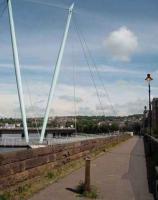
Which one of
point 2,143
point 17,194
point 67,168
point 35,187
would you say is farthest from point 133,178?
point 2,143

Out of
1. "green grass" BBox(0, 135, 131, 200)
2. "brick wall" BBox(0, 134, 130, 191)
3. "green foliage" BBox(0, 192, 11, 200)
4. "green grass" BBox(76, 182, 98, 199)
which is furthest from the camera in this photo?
"green grass" BBox(76, 182, 98, 199)

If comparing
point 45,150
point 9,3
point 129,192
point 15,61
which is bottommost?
point 129,192

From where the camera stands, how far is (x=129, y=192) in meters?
11.3

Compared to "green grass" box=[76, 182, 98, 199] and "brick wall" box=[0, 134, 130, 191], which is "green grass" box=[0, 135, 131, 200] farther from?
"brick wall" box=[0, 134, 130, 191]

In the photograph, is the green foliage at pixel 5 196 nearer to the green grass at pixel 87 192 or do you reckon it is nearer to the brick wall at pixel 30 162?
the brick wall at pixel 30 162

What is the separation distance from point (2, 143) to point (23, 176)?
81462mm

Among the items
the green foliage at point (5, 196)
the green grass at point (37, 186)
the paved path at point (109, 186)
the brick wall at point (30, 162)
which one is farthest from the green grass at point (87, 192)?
the green foliage at point (5, 196)

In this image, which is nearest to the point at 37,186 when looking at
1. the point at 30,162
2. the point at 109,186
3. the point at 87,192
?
the point at 30,162

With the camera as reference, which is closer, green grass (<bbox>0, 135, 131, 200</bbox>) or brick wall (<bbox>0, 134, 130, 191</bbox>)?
green grass (<bbox>0, 135, 131, 200</bbox>)

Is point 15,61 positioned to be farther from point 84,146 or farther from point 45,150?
point 45,150

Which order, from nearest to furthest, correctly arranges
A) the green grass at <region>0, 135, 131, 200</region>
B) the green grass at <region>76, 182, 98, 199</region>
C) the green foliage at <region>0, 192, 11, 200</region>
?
the green foliage at <region>0, 192, 11, 200</region> → the green grass at <region>0, 135, 131, 200</region> → the green grass at <region>76, 182, 98, 199</region>

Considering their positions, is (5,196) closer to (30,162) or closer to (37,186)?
(37,186)

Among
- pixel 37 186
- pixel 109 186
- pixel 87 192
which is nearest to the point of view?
pixel 87 192

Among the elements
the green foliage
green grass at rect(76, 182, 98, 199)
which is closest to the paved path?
green grass at rect(76, 182, 98, 199)
